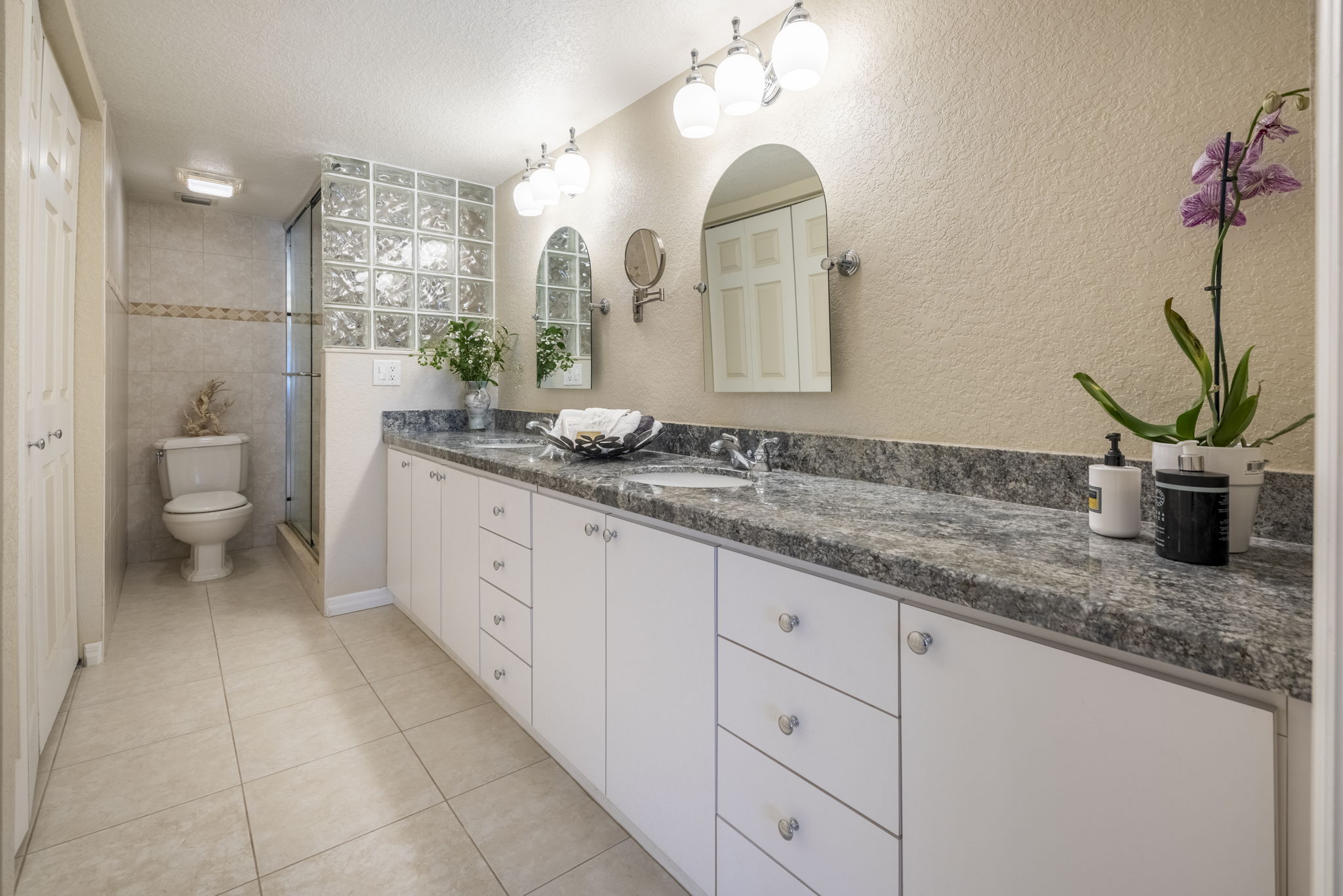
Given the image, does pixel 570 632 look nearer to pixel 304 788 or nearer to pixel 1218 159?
pixel 304 788

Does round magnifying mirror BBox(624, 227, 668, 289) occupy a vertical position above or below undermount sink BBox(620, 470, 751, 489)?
above

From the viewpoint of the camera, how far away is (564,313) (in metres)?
2.62

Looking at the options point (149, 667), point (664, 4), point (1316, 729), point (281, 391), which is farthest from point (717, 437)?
point (281, 391)

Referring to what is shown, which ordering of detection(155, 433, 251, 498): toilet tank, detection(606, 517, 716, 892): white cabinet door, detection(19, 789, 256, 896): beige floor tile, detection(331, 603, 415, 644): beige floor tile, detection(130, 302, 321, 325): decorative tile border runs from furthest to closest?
detection(130, 302, 321, 325): decorative tile border, detection(155, 433, 251, 498): toilet tank, detection(331, 603, 415, 644): beige floor tile, detection(19, 789, 256, 896): beige floor tile, detection(606, 517, 716, 892): white cabinet door

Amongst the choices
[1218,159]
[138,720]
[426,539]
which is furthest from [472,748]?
[1218,159]

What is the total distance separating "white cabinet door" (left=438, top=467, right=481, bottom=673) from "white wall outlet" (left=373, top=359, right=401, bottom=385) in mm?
900

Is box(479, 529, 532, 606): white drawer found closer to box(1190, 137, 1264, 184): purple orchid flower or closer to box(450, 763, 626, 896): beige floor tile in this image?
box(450, 763, 626, 896): beige floor tile

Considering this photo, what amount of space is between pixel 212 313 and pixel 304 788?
3.27m

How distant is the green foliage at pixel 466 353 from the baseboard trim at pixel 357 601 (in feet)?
3.57

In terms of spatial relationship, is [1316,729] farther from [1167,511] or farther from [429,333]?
[429,333]

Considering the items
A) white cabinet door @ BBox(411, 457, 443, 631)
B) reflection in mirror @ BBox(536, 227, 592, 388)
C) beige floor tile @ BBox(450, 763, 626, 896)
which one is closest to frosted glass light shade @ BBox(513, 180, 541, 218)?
reflection in mirror @ BBox(536, 227, 592, 388)

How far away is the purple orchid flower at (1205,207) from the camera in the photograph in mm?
916

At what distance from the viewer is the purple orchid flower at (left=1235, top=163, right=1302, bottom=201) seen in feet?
2.84

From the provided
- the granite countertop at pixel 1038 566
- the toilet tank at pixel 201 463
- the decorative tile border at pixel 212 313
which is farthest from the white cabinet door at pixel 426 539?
the toilet tank at pixel 201 463
